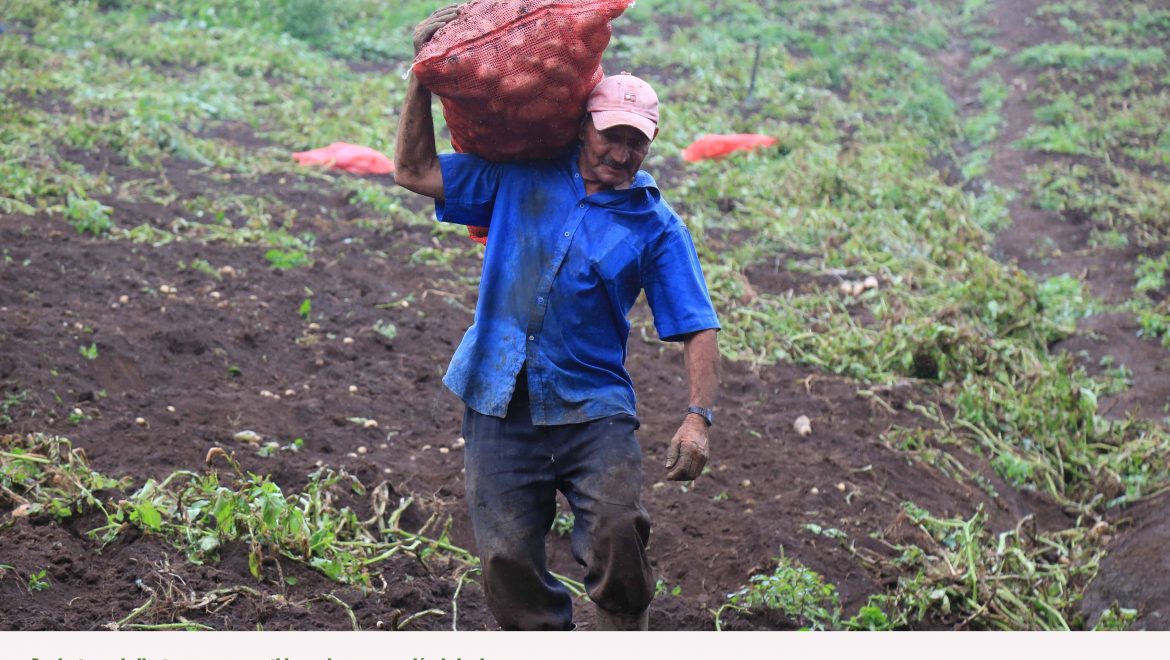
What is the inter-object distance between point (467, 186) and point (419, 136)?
0.19 m

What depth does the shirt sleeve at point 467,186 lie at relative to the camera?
317cm

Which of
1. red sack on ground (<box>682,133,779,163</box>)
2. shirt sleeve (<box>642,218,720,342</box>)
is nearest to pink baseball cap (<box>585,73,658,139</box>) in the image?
shirt sleeve (<box>642,218,720,342</box>)

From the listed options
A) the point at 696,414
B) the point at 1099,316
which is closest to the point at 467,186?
the point at 696,414

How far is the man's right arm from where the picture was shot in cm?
305

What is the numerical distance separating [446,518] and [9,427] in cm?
160

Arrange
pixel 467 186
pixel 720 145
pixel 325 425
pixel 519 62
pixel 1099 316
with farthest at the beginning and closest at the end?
1. pixel 720 145
2. pixel 1099 316
3. pixel 325 425
4. pixel 467 186
5. pixel 519 62

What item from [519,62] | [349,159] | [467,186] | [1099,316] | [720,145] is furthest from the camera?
[720,145]

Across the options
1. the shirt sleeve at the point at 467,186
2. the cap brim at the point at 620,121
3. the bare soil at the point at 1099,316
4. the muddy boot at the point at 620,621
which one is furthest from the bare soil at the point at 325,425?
the cap brim at the point at 620,121

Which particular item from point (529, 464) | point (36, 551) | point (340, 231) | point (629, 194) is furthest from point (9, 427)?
point (340, 231)

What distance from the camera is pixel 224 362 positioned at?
215 inches

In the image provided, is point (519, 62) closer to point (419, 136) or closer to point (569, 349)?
point (419, 136)

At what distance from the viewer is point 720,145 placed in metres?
10.4

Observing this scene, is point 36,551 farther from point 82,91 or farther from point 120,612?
point 82,91

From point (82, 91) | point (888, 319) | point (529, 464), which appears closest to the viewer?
point (529, 464)
